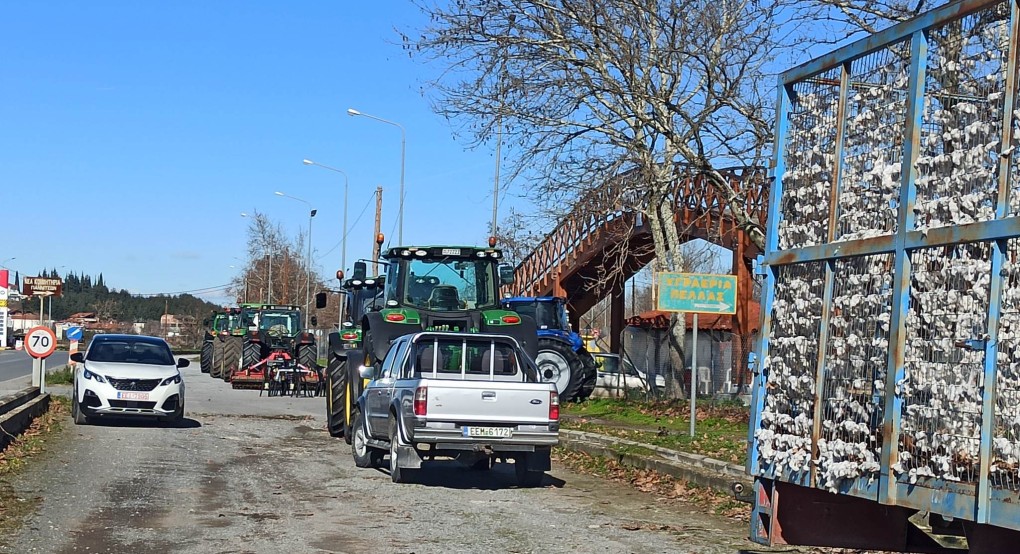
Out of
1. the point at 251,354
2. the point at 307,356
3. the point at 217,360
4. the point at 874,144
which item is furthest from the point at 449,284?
the point at 217,360

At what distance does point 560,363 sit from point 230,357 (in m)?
15.7

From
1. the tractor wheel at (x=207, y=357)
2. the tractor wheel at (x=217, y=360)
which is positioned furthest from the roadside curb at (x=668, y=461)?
the tractor wheel at (x=207, y=357)

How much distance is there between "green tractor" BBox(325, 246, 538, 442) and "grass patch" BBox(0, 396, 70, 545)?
4248mm

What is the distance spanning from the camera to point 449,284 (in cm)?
1942

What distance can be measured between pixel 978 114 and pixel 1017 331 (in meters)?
0.92

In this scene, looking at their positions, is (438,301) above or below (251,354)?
above

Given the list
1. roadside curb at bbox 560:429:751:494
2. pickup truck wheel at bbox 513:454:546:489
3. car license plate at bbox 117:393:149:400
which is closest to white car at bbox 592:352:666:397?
roadside curb at bbox 560:429:751:494

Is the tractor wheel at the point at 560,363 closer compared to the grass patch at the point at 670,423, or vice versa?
the grass patch at the point at 670,423

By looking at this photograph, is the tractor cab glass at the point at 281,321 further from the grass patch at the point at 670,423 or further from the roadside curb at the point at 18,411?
the roadside curb at the point at 18,411

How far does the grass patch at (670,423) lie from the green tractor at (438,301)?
2475 mm

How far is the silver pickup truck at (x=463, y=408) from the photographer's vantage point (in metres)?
13.4

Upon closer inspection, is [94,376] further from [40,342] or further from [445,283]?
[445,283]

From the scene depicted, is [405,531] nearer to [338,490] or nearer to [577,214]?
[338,490]

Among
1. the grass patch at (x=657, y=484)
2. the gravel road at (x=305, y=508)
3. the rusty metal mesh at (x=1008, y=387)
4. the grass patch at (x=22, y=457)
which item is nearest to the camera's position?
the rusty metal mesh at (x=1008, y=387)
